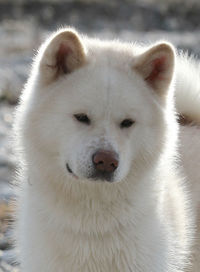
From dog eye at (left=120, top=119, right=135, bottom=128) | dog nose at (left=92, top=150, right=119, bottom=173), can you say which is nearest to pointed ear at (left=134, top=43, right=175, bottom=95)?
dog eye at (left=120, top=119, right=135, bottom=128)

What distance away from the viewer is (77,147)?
371cm

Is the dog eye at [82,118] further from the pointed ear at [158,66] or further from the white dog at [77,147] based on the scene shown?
the pointed ear at [158,66]

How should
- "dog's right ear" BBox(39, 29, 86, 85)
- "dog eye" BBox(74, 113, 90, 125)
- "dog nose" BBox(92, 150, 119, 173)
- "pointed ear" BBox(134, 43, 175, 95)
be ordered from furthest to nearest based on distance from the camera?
1. "pointed ear" BBox(134, 43, 175, 95)
2. "dog's right ear" BBox(39, 29, 86, 85)
3. "dog eye" BBox(74, 113, 90, 125)
4. "dog nose" BBox(92, 150, 119, 173)

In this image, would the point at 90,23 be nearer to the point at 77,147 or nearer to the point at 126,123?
the point at 126,123

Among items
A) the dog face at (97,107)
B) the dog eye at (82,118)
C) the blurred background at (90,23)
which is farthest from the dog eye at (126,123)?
the blurred background at (90,23)

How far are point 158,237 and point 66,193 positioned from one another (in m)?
0.63

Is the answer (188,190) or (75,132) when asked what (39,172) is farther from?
(188,190)

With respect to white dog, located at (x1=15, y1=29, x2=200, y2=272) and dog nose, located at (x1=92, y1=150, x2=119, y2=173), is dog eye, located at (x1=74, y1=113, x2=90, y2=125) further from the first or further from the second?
dog nose, located at (x1=92, y1=150, x2=119, y2=173)

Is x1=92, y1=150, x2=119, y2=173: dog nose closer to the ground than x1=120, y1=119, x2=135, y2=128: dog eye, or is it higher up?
closer to the ground

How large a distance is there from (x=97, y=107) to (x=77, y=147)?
248 mm

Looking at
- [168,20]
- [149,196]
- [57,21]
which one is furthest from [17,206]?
[168,20]

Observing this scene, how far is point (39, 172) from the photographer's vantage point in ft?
13.1

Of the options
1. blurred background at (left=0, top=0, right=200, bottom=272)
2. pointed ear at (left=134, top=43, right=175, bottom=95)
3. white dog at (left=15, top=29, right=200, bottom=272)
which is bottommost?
white dog at (left=15, top=29, right=200, bottom=272)

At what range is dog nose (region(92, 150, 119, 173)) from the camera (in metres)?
3.60
